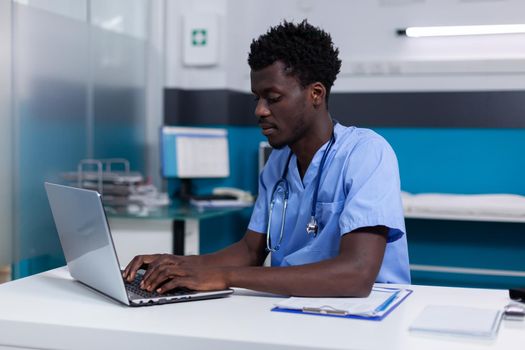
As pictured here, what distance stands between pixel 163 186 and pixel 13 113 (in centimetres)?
144

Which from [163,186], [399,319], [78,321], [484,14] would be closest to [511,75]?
[484,14]

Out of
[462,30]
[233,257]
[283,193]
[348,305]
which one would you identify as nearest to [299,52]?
[283,193]

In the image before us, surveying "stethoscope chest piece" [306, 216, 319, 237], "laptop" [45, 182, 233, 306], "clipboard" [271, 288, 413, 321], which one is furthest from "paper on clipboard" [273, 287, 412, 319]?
"stethoscope chest piece" [306, 216, 319, 237]

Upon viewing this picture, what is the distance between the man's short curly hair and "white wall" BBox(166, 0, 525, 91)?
2.36 m

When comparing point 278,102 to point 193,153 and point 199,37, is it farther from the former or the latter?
point 199,37

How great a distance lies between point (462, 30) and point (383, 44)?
0.43 meters

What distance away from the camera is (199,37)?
13.6 feet

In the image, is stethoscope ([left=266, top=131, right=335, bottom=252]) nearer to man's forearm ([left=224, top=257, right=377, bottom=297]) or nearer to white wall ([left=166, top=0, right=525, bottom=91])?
man's forearm ([left=224, top=257, right=377, bottom=297])

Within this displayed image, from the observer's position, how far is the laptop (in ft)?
4.27

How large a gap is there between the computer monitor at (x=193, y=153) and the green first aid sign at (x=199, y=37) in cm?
50

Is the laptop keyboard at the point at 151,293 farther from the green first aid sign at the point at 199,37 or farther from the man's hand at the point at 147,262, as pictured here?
the green first aid sign at the point at 199,37

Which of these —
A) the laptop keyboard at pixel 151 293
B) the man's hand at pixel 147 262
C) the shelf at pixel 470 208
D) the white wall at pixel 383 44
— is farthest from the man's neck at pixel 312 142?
the white wall at pixel 383 44

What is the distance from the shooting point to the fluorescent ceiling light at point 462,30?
385cm

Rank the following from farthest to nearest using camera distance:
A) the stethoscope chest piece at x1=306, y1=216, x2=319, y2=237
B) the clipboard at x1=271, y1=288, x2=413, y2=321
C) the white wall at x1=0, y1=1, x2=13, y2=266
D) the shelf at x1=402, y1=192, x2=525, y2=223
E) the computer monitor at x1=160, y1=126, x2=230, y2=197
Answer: the computer monitor at x1=160, y1=126, x2=230, y2=197 → the shelf at x1=402, y1=192, x2=525, y2=223 → the white wall at x1=0, y1=1, x2=13, y2=266 → the stethoscope chest piece at x1=306, y1=216, x2=319, y2=237 → the clipboard at x1=271, y1=288, x2=413, y2=321
